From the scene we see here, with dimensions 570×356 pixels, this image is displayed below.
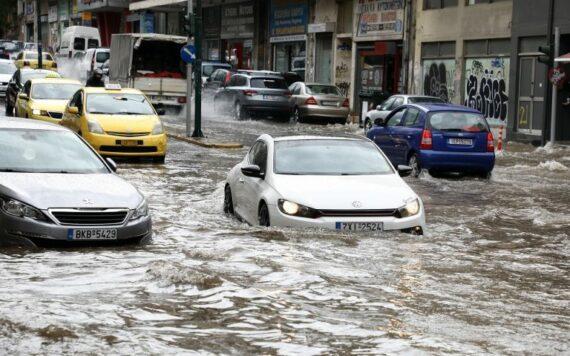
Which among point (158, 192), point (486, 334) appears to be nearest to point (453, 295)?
point (486, 334)

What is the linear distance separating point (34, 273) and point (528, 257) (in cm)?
564

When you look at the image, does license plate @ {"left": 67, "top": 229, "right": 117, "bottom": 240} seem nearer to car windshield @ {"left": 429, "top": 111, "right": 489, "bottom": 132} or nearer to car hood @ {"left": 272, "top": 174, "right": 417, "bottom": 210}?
car hood @ {"left": 272, "top": 174, "right": 417, "bottom": 210}

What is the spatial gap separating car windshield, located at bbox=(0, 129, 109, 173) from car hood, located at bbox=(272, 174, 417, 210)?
2.21m

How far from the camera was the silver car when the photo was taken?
11086 mm

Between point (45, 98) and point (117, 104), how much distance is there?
5970 mm

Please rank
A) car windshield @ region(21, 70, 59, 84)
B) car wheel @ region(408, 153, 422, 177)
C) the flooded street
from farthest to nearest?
car windshield @ region(21, 70, 59, 84), car wheel @ region(408, 153, 422, 177), the flooded street

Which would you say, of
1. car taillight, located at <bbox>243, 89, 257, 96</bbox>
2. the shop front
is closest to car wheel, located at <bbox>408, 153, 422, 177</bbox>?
car taillight, located at <bbox>243, 89, 257, 96</bbox>

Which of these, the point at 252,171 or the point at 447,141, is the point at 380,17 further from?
the point at 252,171

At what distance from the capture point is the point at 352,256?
11523mm

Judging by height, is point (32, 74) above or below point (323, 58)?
below

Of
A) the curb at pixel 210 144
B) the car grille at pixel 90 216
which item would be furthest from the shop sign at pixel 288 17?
the car grille at pixel 90 216

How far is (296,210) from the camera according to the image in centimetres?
1256

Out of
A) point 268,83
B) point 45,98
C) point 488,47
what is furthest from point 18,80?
point 488,47

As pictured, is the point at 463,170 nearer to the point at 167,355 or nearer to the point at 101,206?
the point at 101,206
